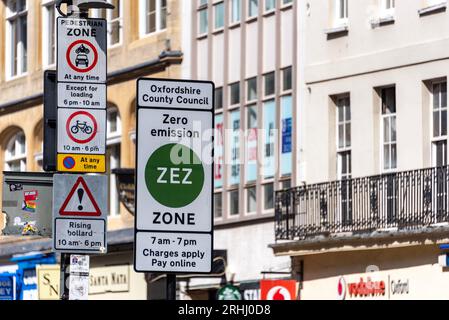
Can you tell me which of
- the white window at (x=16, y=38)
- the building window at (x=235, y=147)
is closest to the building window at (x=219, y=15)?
the building window at (x=235, y=147)

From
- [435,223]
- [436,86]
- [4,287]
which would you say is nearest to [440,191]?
[435,223]

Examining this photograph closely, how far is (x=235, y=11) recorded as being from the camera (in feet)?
131

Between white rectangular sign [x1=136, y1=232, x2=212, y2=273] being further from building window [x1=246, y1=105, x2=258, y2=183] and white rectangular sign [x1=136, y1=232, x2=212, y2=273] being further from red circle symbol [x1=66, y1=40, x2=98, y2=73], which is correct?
building window [x1=246, y1=105, x2=258, y2=183]

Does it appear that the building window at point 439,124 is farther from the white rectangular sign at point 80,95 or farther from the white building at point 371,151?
the white rectangular sign at point 80,95

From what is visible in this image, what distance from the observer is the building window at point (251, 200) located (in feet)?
127

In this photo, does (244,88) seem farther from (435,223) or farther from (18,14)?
(18,14)

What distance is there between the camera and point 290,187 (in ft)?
120

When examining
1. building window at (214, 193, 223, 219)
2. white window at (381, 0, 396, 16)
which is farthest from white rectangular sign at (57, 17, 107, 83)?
building window at (214, 193, 223, 219)

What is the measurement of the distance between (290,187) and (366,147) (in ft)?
7.06

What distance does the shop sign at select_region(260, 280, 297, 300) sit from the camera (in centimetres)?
3597

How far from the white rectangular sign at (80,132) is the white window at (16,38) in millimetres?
36722

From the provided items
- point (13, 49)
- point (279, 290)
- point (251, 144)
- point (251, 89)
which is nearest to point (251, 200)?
point (251, 144)

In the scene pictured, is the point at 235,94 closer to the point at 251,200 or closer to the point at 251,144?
the point at 251,144

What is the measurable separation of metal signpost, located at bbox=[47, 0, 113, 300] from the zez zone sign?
414cm
